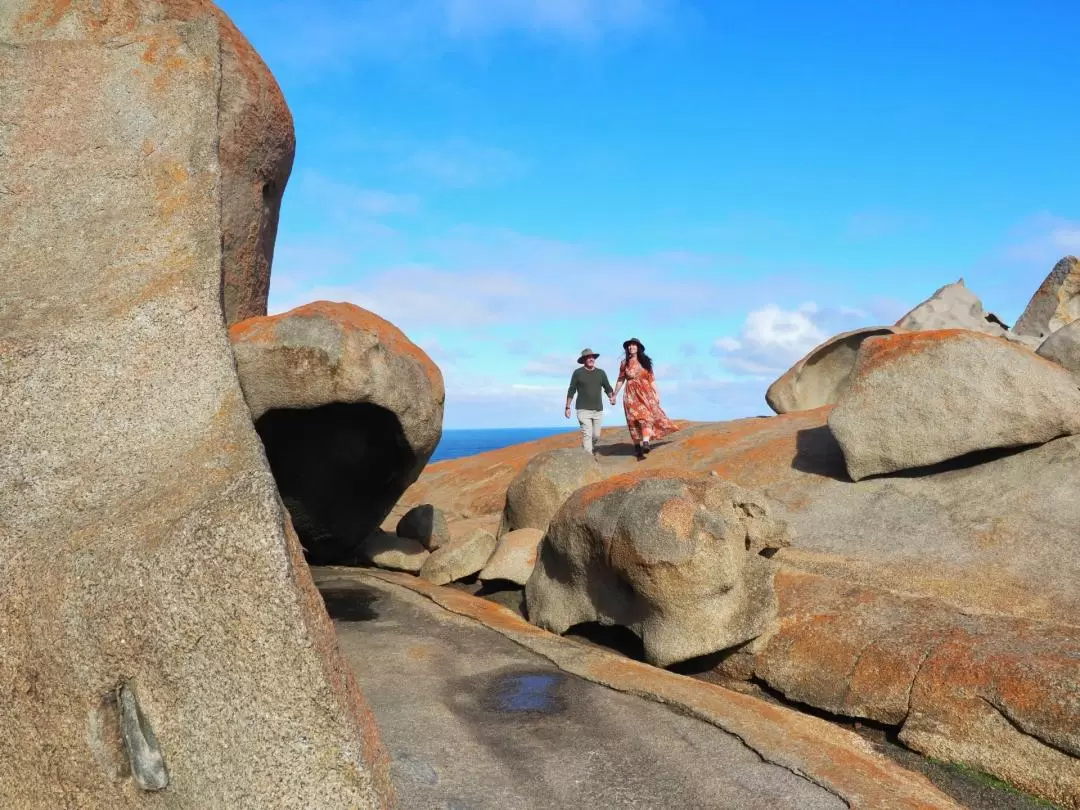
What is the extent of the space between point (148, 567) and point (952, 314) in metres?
15.2

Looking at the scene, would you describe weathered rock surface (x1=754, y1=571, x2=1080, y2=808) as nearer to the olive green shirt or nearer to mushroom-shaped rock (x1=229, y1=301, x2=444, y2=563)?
mushroom-shaped rock (x1=229, y1=301, x2=444, y2=563)

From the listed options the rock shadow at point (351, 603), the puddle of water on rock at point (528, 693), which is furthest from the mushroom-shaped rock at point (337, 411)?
the puddle of water on rock at point (528, 693)

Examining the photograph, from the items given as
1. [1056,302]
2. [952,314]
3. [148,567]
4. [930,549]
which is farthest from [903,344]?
[1056,302]

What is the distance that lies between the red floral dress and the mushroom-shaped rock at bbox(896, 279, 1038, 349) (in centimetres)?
585

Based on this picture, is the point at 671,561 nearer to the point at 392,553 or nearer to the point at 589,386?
the point at 392,553

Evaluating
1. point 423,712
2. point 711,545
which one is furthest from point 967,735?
point 423,712

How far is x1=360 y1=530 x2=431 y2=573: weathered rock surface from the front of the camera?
9531mm

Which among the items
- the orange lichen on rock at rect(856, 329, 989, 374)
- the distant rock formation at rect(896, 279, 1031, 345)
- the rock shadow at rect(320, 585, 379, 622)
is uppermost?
the distant rock formation at rect(896, 279, 1031, 345)

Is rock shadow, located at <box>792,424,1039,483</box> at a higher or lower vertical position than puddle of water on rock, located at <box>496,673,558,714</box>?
higher

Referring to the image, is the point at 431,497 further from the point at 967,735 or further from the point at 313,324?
the point at 967,735

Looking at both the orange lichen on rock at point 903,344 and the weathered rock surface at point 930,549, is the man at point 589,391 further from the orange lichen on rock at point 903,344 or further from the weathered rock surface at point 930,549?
the orange lichen on rock at point 903,344

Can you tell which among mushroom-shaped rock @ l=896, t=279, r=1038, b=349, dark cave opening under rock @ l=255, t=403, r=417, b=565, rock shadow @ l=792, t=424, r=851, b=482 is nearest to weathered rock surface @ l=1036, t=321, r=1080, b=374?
rock shadow @ l=792, t=424, r=851, b=482

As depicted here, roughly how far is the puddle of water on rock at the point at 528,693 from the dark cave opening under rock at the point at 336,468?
9.69 ft

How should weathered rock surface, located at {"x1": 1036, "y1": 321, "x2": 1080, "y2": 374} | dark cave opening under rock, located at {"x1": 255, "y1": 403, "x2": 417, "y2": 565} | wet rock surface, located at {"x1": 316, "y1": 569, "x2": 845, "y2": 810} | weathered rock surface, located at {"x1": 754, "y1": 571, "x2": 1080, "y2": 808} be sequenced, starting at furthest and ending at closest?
weathered rock surface, located at {"x1": 1036, "y1": 321, "x2": 1080, "y2": 374} < dark cave opening under rock, located at {"x1": 255, "y1": 403, "x2": 417, "y2": 565} < weathered rock surface, located at {"x1": 754, "y1": 571, "x2": 1080, "y2": 808} < wet rock surface, located at {"x1": 316, "y1": 569, "x2": 845, "y2": 810}
